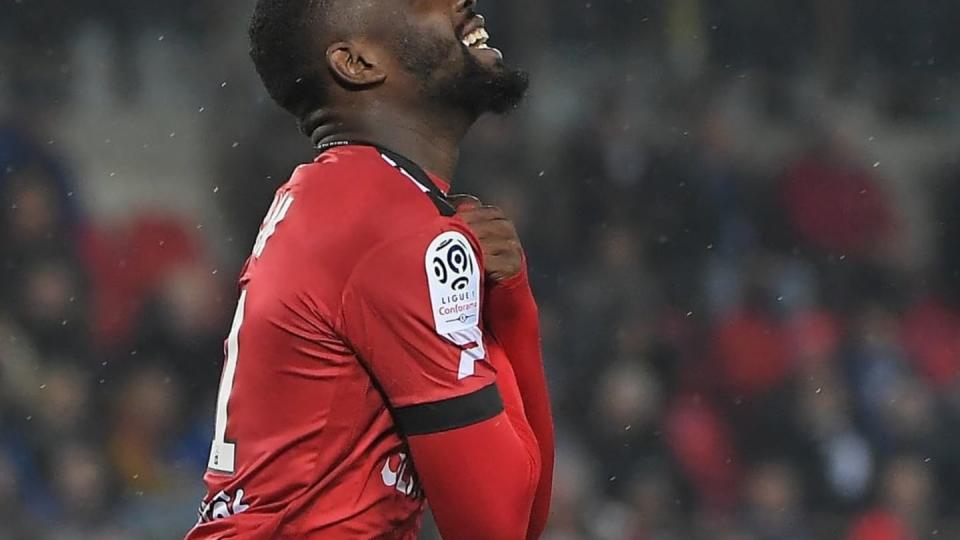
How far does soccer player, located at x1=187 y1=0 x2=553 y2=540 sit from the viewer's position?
5.85 ft

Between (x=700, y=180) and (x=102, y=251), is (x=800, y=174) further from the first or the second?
(x=102, y=251)

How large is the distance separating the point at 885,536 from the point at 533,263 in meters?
1.54

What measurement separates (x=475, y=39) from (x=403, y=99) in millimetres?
133

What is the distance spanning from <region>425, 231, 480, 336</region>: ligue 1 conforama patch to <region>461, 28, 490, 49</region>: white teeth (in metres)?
0.29

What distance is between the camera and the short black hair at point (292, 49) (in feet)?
6.36

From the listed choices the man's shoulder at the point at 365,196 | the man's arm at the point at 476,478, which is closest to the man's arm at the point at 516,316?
the man's shoulder at the point at 365,196

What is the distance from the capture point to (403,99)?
1.96 meters

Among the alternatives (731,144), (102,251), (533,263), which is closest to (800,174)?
(731,144)

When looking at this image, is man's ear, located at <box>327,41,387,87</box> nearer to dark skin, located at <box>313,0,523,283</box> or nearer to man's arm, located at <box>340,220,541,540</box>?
dark skin, located at <box>313,0,523,283</box>

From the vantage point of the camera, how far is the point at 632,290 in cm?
585

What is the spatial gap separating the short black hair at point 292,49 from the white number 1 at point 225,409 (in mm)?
271

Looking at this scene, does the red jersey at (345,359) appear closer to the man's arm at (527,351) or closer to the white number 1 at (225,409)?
the white number 1 at (225,409)

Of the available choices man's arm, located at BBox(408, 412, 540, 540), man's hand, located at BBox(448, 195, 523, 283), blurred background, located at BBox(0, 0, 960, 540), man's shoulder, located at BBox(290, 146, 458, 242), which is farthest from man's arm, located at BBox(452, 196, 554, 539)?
blurred background, located at BBox(0, 0, 960, 540)

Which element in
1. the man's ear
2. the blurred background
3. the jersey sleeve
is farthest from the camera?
the blurred background
